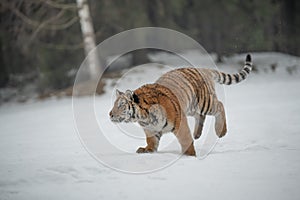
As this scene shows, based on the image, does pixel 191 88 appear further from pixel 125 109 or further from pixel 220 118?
pixel 125 109

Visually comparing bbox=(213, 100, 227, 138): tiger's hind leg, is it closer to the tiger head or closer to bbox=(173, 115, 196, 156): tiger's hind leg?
bbox=(173, 115, 196, 156): tiger's hind leg

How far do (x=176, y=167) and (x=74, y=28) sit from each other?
35.1 ft

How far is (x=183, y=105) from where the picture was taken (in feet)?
16.5

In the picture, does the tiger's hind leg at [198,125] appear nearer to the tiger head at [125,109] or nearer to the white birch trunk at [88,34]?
the tiger head at [125,109]

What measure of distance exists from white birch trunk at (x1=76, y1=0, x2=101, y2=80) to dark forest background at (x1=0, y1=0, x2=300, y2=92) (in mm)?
488

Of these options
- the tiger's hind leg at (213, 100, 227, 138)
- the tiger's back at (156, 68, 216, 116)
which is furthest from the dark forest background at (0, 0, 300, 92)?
the tiger's hind leg at (213, 100, 227, 138)

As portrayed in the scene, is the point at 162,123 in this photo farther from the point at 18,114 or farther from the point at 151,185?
the point at 18,114

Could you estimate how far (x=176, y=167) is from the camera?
14.6 ft

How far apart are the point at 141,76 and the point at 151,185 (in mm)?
8902

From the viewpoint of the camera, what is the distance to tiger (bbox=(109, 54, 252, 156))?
4.66m

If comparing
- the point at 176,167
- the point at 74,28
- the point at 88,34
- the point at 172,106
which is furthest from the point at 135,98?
the point at 74,28

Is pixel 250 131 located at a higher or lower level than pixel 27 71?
lower

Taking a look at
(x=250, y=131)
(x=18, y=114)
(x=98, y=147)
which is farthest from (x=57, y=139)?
(x=18, y=114)

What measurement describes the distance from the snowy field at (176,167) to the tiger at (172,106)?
0.95 feet
